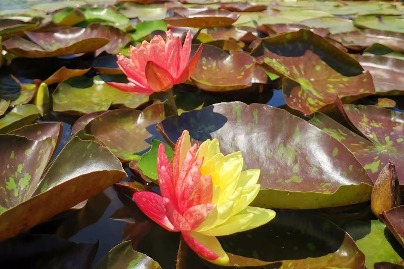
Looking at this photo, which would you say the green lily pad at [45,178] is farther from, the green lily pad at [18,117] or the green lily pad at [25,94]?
the green lily pad at [25,94]

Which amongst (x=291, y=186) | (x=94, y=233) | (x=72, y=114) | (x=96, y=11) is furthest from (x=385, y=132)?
(x=96, y=11)

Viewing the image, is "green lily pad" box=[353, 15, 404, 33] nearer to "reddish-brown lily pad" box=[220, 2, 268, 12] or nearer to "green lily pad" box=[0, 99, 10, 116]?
"reddish-brown lily pad" box=[220, 2, 268, 12]

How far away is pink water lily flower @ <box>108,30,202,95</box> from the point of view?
94 centimetres

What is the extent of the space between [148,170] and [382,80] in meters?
0.94

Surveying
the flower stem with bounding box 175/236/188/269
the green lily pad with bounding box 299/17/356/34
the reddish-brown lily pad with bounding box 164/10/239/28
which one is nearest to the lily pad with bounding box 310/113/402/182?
the flower stem with bounding box 175/236/188/269

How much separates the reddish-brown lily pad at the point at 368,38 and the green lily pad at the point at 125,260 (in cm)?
146

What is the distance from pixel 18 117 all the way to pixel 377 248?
0.98 meters

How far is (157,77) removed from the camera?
95 centimetres

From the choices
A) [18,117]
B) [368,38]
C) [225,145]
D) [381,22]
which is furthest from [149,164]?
[381,22]

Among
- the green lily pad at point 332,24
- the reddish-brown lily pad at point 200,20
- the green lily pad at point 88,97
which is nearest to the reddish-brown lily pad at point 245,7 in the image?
the green lily pad at point 332,24

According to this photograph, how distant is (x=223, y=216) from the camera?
1.88 ft

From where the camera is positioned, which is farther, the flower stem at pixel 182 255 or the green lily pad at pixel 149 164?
the green lily pad at pixel 149 164

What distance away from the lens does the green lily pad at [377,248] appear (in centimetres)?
68

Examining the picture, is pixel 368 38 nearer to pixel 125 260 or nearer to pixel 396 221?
pixel 396 221
